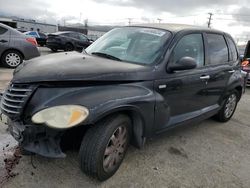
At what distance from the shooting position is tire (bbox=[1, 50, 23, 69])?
31.1 ft

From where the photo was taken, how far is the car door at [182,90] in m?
3.65

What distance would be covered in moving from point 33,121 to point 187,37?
246 cm

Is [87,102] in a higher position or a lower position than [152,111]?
higher

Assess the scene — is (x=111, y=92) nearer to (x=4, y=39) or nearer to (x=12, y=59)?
(x=4, y=39)

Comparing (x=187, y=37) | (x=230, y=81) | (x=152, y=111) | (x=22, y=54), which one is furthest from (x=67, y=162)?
(x=22, y=54)

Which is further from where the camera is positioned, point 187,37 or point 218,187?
point 187,37

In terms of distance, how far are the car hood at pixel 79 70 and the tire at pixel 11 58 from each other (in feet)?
21.4

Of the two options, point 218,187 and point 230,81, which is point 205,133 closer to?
point 230,81

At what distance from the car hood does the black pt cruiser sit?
0.01 metres

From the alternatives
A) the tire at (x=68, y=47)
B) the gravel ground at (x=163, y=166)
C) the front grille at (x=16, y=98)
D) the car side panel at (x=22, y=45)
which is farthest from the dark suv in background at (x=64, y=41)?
the front grille at (x=16, y=98)

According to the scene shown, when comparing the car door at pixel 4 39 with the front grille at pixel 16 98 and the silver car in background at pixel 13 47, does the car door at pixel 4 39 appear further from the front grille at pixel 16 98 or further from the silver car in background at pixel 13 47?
the front grille at pixel 16 98

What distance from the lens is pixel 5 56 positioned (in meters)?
9.45

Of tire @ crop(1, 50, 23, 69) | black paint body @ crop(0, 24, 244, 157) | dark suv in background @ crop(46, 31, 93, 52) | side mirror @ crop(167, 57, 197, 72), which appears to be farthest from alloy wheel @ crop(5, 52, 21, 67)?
dark suv in background @ crop(46, 31, 93, 52)

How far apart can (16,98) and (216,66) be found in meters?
3.19
